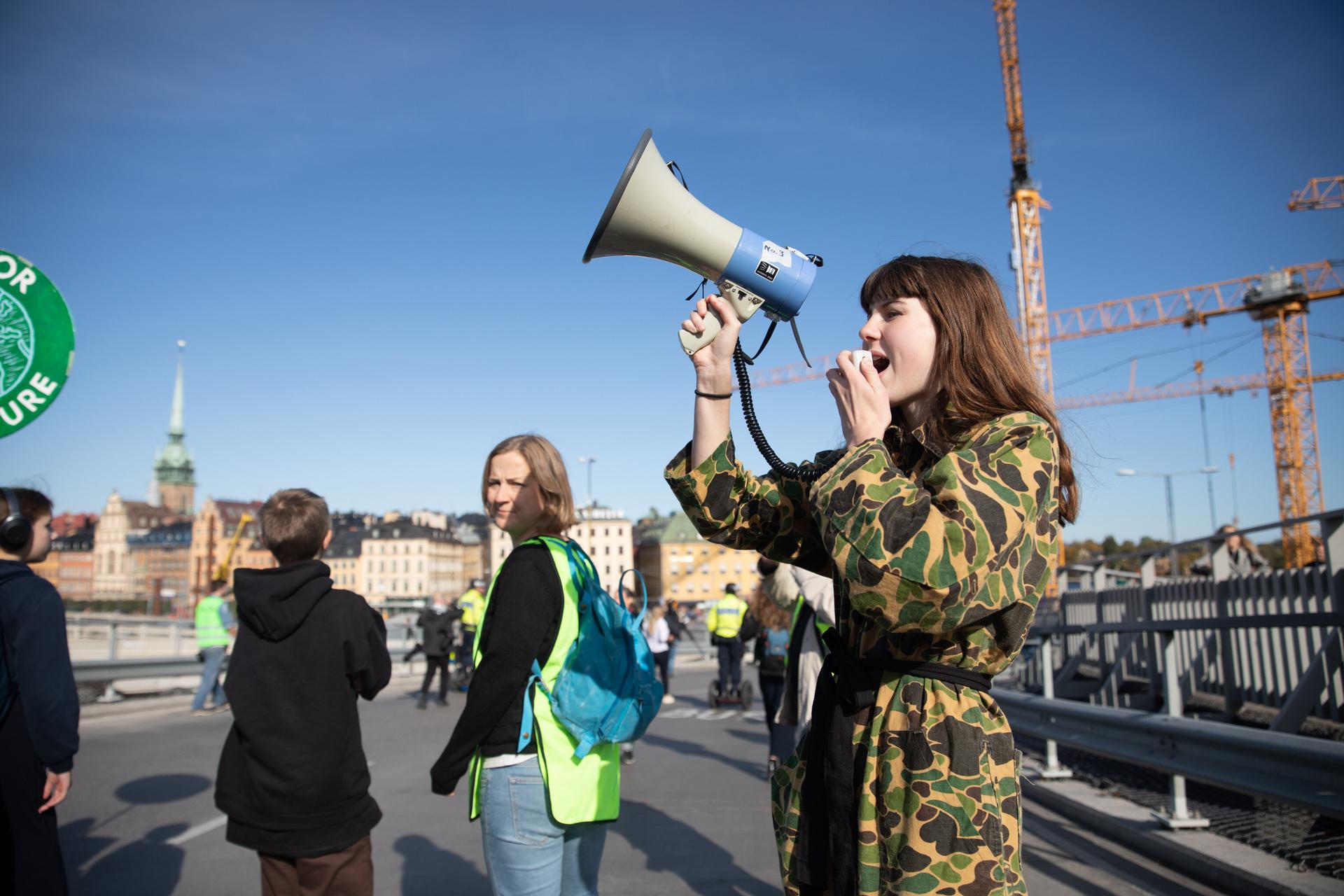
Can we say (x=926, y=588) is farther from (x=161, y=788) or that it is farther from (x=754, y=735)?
(x=754, y=735)

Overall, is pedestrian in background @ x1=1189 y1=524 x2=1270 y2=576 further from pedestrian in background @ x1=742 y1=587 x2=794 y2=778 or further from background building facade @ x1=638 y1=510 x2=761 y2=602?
background building facade @ x1=638 y1=510 x2=761 y2=602

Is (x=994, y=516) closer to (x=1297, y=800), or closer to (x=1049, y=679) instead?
(x=1297, y=800)

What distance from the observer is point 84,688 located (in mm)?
15227

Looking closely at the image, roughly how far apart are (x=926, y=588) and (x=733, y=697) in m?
14.7

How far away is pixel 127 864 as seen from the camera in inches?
215

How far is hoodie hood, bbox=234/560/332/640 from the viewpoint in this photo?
3221 millimetres

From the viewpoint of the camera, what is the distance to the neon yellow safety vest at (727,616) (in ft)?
46.7

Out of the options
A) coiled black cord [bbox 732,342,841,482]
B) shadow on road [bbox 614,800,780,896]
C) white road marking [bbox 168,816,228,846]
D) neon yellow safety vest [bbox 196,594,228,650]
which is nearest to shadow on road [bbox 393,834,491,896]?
shadow on road [bbox 614,800,780,896]

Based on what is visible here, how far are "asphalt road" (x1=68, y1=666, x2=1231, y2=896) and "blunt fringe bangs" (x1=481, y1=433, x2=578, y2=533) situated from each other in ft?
8.48

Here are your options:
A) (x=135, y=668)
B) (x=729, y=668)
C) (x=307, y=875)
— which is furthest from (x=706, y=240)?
(x=135, y=668)

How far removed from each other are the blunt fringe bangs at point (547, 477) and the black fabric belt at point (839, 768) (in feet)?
5.53

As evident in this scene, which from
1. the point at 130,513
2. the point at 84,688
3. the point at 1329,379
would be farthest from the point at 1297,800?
the point at 130,513

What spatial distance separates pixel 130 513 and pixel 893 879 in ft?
584

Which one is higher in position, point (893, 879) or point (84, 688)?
point (893, 879)
